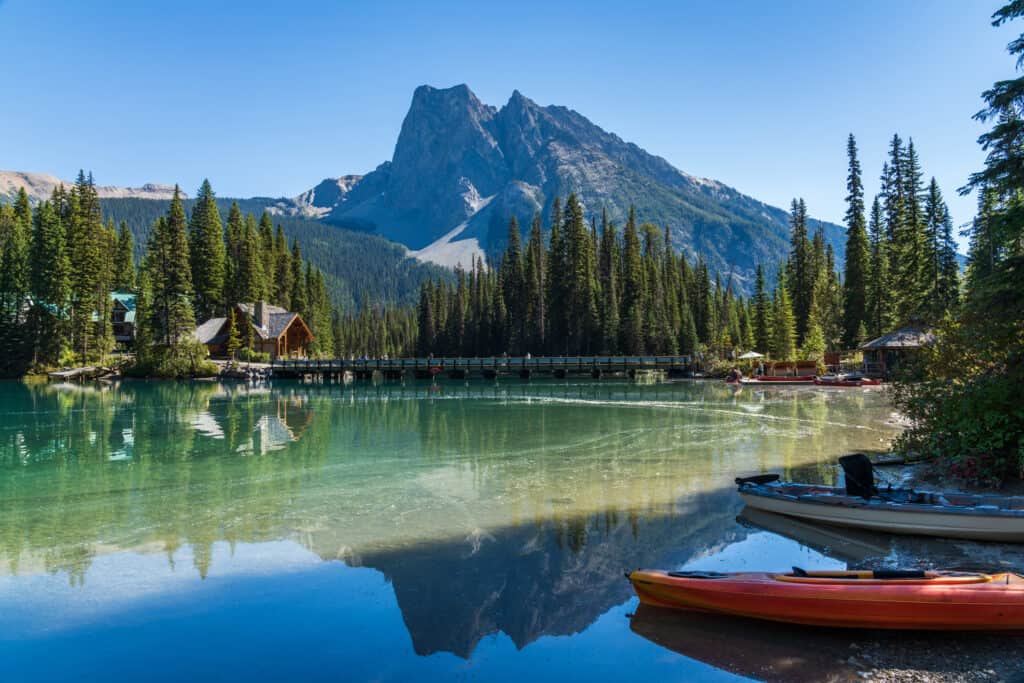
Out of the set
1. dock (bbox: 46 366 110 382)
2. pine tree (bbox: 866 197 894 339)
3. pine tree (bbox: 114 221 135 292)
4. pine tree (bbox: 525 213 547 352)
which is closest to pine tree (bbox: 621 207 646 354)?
pine tree (bbox: 525 213 547 352)

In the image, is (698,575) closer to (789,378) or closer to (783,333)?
(789,378)

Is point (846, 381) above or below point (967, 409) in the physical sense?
below

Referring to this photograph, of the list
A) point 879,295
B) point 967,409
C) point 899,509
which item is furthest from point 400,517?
point 879,295

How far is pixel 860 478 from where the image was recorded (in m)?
11.2

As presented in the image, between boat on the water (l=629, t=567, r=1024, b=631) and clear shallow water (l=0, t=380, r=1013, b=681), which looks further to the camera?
clear shallow water (l=0, t=380, r=1013, b=681)

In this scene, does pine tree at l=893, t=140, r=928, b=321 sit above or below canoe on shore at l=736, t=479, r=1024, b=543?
above

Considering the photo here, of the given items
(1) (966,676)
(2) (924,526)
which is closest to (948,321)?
(2) (924,526)

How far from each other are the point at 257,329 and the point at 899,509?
70935 mm

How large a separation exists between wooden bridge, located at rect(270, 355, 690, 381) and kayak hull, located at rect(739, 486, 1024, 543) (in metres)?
54.4

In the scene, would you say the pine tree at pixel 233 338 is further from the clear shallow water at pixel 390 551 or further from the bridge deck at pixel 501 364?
the clear shallow water at pixel 390 551

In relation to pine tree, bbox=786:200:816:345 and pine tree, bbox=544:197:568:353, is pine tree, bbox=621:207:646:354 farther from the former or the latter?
pine tree, bbox=786:200:816:345

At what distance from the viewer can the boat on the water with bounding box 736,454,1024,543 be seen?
9828 mm

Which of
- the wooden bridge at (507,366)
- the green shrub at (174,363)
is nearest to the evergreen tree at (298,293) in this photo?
the wooden bridge at (507,366)

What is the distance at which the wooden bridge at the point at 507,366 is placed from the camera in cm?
6700
